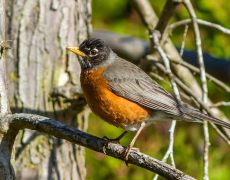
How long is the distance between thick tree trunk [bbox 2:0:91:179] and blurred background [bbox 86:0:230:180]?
1.26 meters

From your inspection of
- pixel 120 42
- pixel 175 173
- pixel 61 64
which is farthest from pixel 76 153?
pixel 175 173

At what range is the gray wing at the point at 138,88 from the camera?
15.6 ft

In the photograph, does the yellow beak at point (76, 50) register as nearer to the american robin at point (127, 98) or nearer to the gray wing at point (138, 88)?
the american robin at point (127, 98)

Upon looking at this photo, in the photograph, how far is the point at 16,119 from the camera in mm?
3967

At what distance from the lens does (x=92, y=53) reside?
17.1 ft

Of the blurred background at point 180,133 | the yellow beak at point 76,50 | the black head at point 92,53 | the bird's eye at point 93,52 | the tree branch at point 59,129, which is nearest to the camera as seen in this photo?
the tree branch at point 59,129

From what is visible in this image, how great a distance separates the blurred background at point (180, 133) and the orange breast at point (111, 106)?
1458 millimetres

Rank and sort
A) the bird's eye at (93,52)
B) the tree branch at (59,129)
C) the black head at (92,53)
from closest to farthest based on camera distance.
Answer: the tree branch at (59,129) → the black head at (92,53) → the bird's eye at (93,52)

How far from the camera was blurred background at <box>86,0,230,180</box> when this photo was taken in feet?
20.3

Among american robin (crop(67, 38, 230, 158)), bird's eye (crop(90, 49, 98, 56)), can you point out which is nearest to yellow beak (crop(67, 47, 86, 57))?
american robin (crop(67, 38, 230, 158))

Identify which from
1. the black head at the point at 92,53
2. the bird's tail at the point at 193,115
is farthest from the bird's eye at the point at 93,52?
the bird's tail at the point at 193,115

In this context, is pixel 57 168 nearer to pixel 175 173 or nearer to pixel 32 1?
pixel 32 1

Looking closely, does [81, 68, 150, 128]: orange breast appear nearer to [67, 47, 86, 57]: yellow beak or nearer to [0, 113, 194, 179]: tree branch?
[67, 47, 86, 57]: yellow beak

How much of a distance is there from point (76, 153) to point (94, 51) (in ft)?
2.57
